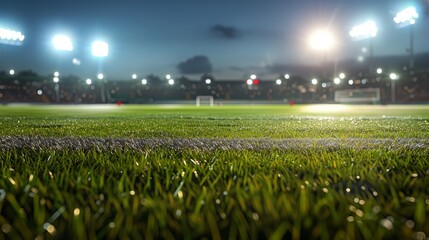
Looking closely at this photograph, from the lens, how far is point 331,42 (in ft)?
160

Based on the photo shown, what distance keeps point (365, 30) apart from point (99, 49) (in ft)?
119

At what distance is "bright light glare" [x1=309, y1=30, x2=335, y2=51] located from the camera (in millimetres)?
48656

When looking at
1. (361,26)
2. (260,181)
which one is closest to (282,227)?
(260,181)

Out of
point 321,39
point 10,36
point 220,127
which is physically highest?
point 10,36

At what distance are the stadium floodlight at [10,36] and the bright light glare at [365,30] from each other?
138 ft

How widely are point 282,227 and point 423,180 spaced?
1313 millimetres

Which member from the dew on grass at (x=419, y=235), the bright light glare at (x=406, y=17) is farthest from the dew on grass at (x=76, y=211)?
the bright light glare at (x=406, y=17)

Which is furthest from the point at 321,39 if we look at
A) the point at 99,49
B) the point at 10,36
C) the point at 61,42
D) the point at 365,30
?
the point at 10,36

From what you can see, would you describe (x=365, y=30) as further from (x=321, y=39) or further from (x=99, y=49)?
(x=99, y=49)

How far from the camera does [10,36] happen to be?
4766 centimetres

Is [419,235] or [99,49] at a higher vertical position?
[99,49]

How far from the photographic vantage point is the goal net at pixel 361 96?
5406 centimetres

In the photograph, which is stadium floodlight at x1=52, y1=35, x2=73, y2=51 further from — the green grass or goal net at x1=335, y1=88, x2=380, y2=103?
the green grass

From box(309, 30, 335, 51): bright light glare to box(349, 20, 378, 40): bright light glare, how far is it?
4.18 metres
